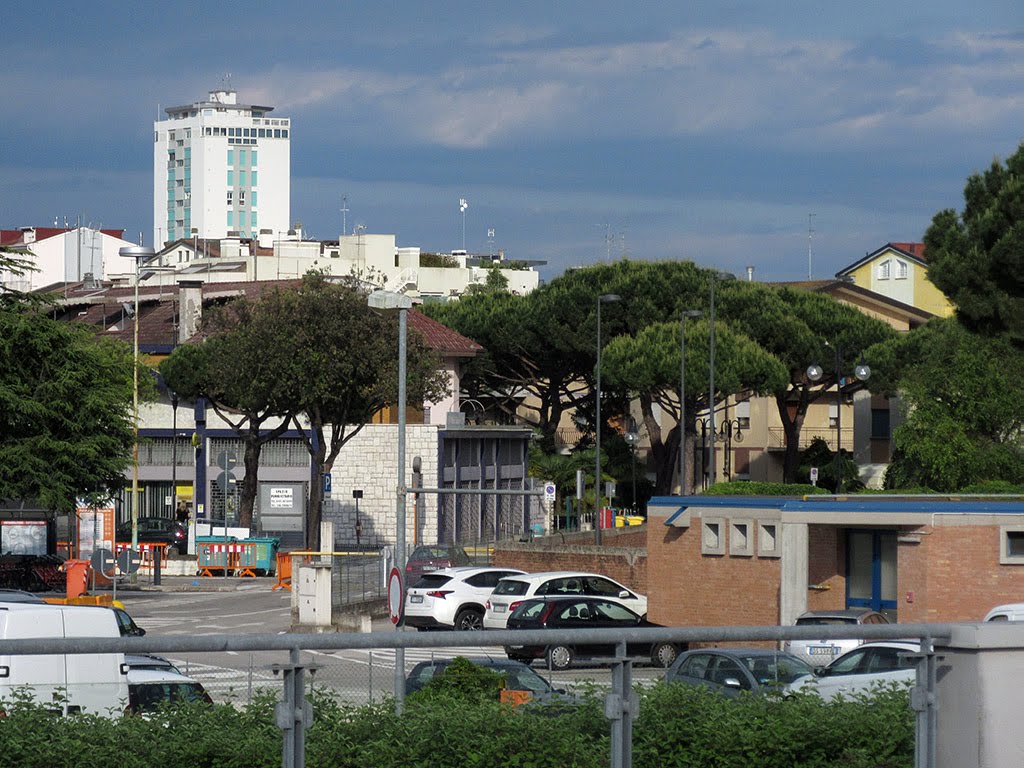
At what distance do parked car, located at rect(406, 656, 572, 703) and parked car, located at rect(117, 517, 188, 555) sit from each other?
52.4 metres

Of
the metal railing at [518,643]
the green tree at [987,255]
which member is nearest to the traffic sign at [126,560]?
the green tree at [987,255]

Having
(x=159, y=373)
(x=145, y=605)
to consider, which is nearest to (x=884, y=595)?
(x=145, y=605)

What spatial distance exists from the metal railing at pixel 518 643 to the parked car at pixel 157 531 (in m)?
53.0

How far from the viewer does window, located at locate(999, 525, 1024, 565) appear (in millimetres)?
30906

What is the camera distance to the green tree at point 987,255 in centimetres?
4034

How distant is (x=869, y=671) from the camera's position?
8.93 meters

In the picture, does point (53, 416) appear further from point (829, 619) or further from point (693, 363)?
point (693, 363)

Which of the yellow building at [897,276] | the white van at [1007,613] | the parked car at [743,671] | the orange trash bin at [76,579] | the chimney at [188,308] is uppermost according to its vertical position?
the yellow building at [897,276]

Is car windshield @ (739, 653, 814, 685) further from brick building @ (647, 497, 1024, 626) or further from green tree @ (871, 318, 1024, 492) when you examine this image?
green tree @ (871, 318, 1024, 492)

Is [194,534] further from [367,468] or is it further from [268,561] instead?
[367,468]

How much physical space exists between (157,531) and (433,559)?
1985 cm

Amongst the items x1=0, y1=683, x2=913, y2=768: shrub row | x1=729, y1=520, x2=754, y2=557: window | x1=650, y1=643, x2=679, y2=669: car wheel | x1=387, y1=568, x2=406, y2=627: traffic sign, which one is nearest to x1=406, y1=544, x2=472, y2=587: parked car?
x1=729, y1=520, x2=754, y2=557: window

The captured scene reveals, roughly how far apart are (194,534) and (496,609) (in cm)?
2336

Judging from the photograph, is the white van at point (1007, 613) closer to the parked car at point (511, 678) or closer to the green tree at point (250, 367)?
the parked car at point (511, 678)
